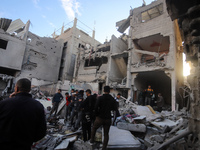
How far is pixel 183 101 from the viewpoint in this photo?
40.1 ft

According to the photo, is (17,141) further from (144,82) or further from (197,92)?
(144,82)

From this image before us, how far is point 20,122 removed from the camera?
1.50m

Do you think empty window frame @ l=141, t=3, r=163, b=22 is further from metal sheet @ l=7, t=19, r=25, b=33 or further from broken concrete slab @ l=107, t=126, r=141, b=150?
metal sheet @ l=7, t=19, r=25, b=33

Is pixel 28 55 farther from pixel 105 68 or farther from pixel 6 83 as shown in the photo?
pixel 105 68

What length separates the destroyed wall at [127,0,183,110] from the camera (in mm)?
11352

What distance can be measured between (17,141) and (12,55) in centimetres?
2221

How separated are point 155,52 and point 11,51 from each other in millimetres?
20762

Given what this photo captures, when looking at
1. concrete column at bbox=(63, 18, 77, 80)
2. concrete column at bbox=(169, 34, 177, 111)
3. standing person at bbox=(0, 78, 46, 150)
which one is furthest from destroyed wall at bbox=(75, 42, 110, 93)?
standing person at bbox=(0, 78, 46, 150)

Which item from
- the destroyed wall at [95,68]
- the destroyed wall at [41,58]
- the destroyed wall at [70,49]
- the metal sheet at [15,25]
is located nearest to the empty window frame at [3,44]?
the destroyed wall at [41,58]

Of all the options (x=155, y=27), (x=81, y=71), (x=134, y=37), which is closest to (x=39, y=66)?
(x=81, y=71)

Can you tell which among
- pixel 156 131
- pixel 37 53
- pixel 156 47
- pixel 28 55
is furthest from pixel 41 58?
pixel 156 131

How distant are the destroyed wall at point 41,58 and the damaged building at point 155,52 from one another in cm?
1570

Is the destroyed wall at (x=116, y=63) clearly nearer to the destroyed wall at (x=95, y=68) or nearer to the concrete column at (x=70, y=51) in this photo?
the destroyed wall at (x=95, y=68)

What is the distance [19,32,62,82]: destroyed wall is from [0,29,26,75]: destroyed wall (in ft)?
3.47
